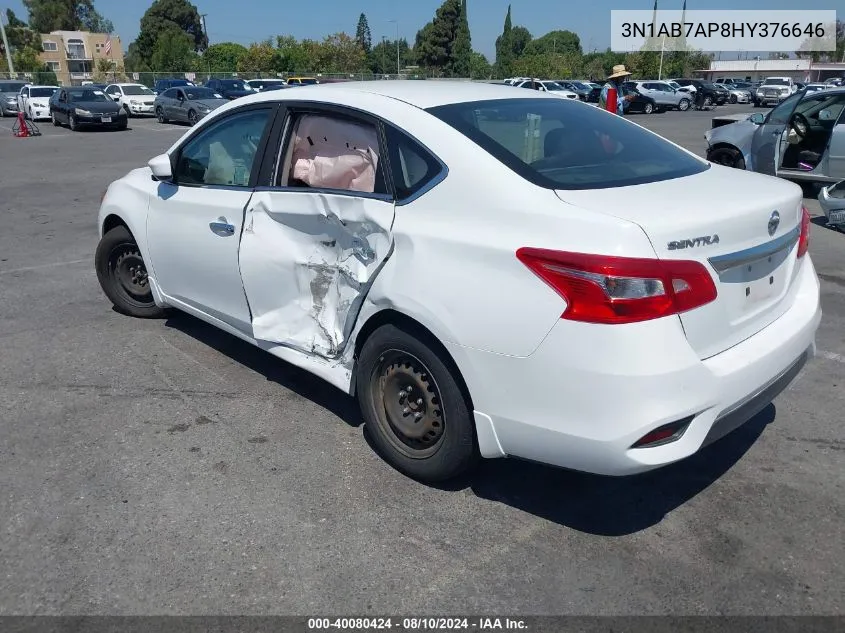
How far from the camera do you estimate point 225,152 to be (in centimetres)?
430

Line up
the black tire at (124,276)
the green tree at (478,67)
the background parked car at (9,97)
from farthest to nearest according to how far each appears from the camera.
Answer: the green tree at (478,67) → the background parked car at (9,97) → the black tire at (124,276)

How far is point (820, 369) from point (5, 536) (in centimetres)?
459

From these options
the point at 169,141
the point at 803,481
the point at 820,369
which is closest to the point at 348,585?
the point at 803,481

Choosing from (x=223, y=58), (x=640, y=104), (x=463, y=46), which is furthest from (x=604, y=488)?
(x=463, y=46)

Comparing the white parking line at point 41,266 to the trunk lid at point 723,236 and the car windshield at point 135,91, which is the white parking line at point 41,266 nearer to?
the trunk lid at point 723,236

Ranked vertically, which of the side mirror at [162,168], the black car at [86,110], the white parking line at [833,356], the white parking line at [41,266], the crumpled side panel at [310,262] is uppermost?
the black car at [86,110]

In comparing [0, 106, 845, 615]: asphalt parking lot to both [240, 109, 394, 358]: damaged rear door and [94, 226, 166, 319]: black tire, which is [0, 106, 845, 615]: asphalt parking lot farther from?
[94, 226, 166, 319]: black tire

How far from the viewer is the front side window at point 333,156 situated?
3.47 m

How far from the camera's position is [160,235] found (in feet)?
15.2

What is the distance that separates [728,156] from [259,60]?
67.5 meters

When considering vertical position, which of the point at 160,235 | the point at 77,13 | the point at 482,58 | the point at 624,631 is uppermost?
the point at 77,13

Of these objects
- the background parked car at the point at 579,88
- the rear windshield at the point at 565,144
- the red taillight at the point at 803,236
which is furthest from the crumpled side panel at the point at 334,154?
the background parked car at the point at 579,88

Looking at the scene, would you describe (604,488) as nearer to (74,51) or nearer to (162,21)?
(162,21)

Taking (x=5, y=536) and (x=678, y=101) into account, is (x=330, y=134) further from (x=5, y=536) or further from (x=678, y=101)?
(x=678, y=101)
